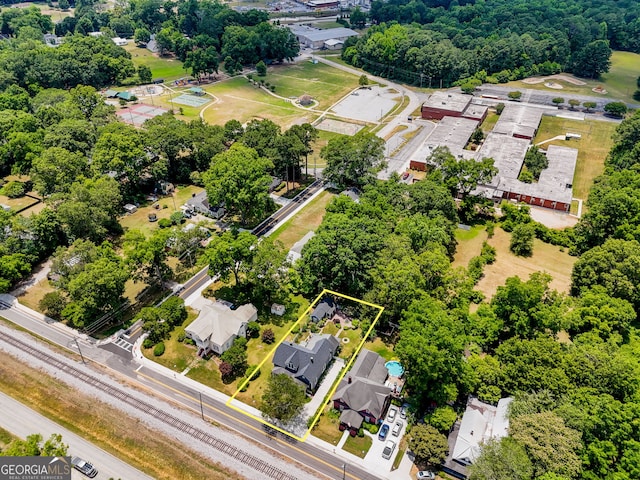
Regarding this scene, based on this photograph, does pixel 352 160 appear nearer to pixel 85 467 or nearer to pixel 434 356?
pixel 434 356

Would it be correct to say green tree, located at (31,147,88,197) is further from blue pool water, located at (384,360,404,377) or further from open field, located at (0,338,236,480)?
blue pool water, located at (384,360,404,377)

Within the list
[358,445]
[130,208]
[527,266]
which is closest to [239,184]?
[130,208]

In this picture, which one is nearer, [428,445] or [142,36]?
[428,445]

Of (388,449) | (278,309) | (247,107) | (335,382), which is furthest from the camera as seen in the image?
(247,107)

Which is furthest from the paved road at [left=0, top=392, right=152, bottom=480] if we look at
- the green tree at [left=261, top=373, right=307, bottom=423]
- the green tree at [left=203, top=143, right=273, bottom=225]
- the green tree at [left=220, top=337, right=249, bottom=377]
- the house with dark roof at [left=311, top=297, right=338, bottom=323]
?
the green tree at [left=203, top=143, right=273, bottom=225]

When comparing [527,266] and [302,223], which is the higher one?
[527,266]

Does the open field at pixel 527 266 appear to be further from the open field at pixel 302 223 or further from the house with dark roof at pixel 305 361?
the house with dark roof at pixel 305 361
